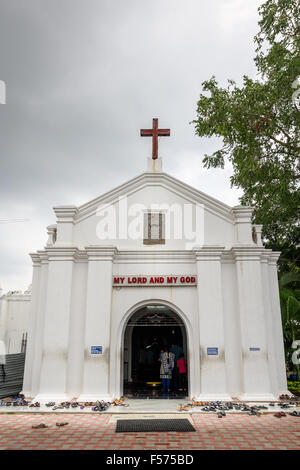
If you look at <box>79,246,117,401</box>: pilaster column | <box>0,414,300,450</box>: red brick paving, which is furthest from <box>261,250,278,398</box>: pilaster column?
<box>79,246,117,401</box>: pilaster column

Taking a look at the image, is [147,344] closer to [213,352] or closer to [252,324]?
[213,352]

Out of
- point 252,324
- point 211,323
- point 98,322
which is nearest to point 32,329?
point 98,322

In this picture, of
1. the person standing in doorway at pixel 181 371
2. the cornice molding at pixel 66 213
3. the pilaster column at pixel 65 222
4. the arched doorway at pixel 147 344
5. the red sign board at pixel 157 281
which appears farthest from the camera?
the arched doorway at pixel 147 344

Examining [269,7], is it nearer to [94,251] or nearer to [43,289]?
[94,251]

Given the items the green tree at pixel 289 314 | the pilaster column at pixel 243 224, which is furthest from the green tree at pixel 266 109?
the green tree at pixel 289 314

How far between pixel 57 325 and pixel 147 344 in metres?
7.83

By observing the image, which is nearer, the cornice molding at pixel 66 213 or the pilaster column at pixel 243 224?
the pilaster column at pixel 243 224

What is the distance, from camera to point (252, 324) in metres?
11.3

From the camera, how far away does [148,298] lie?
1171 centimetres

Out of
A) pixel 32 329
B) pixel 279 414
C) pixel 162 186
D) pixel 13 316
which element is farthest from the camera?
pixel 13 316

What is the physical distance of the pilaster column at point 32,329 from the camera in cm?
1161

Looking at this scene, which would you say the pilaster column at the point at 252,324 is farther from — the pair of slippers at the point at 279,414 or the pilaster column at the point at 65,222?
the pilaster column at the point at 65,222

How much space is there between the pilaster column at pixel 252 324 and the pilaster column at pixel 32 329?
21.8 ft

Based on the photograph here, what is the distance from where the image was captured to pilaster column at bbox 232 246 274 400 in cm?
1080
